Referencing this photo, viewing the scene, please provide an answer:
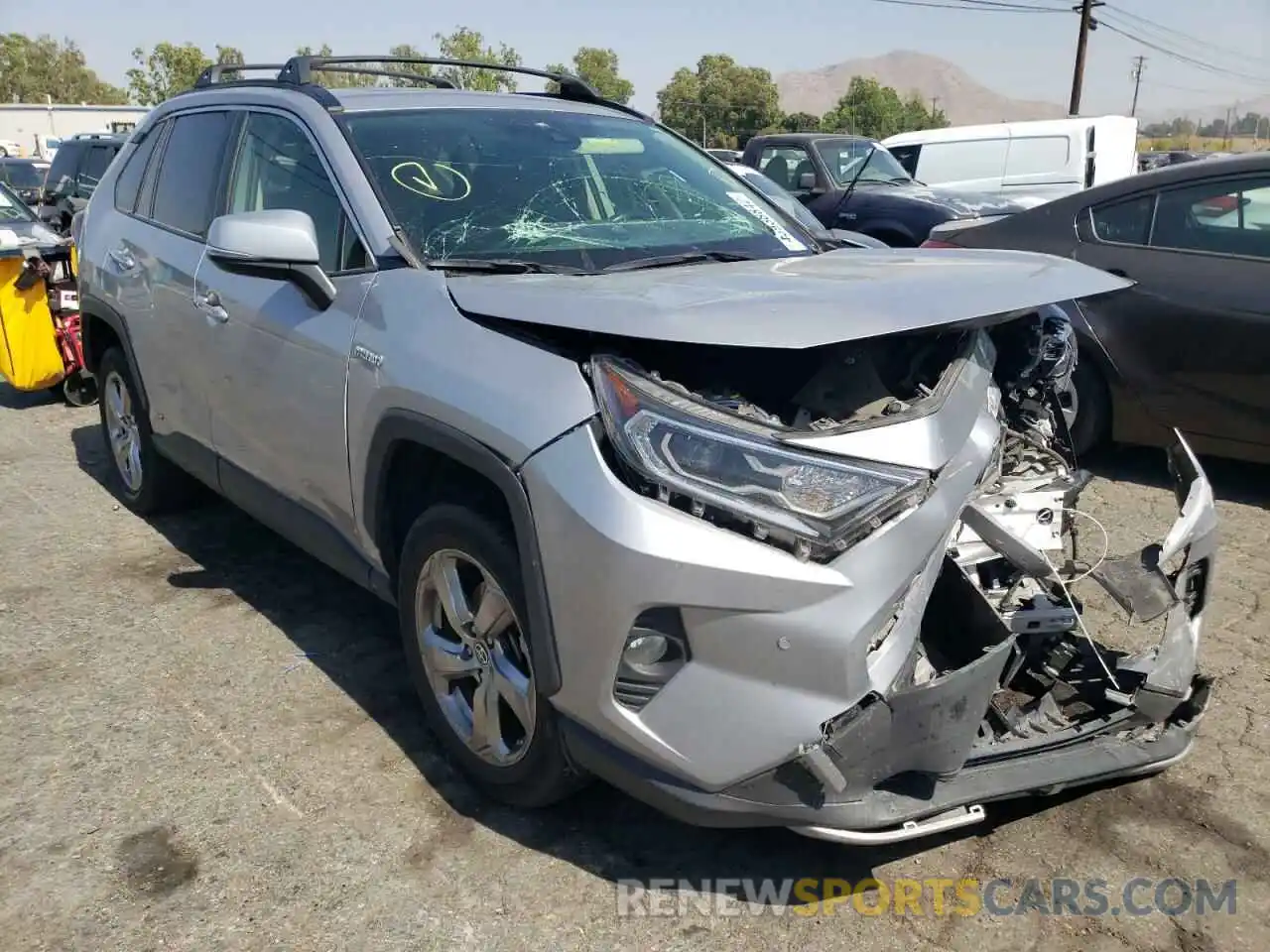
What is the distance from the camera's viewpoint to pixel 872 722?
2.13 metres

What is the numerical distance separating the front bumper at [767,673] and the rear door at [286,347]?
3.47 feet

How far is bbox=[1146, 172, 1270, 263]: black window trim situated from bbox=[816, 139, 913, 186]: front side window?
21.8 ft

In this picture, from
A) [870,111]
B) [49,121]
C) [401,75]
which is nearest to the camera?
[401,75]

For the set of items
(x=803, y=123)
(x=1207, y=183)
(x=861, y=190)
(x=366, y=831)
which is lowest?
(x=366, y=831)

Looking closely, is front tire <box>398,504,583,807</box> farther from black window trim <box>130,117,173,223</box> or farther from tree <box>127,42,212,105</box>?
tree <box>127,42,212,105</box>

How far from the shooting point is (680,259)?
312 cm

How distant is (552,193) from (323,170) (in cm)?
70

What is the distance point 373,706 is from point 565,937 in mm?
1231

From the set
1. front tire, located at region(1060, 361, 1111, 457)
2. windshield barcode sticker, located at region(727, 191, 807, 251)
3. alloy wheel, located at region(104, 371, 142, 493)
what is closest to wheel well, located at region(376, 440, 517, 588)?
windshield barcode sticker, located at region(727, 191, 807, 251)

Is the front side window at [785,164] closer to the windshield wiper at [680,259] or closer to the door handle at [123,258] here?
the door handle at [123,258]

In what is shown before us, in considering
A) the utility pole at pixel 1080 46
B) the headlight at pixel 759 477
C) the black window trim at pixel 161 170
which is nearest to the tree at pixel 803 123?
the utility pole at pixel 1080 46

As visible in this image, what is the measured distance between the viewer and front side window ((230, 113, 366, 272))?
125 inches

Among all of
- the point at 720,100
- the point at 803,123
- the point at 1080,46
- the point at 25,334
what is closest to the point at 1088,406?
the point at 25,334

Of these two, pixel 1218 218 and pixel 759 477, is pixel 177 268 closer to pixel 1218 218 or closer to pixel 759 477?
pixel 759 477
